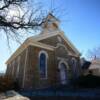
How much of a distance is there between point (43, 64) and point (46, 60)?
66cm

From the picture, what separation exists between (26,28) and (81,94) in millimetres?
5913

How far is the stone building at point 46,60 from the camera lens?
20531mm

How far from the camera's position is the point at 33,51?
2122 cm

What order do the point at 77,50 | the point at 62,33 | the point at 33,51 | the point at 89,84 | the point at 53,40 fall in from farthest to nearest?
the point at 77,50 → the point at 62,33 → the point at 53,40 → the point at 33,51 → the point at 89,84

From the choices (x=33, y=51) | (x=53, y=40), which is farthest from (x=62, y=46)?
(x=33, y=51)

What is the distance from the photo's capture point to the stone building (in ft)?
67.4

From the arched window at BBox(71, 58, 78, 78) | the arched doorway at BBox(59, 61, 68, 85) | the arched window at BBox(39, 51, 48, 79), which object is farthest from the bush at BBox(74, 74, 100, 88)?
the arched window at BBox(71, 58, 78, 78)

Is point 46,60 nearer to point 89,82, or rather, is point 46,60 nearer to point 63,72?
point 63,72

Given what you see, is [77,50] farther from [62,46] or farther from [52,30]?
[52,30]

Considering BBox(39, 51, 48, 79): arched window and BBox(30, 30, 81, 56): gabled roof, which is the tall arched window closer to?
BBox(30, 30, 81, 56): gabled roof

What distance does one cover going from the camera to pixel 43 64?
22031mm

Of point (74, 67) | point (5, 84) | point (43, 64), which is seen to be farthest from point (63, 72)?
point (5, 84)

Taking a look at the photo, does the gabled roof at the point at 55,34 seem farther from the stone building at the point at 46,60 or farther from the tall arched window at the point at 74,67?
the tall arched window at the point at 74,67

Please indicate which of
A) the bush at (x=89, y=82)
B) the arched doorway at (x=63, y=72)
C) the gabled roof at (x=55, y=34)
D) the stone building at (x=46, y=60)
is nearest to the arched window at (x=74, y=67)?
the stone building at (x=46, y=60)
